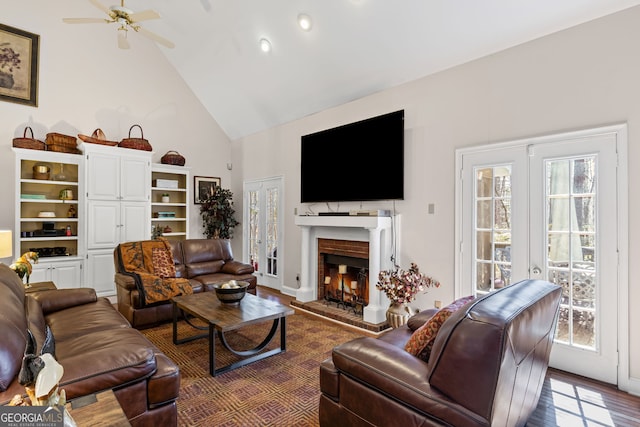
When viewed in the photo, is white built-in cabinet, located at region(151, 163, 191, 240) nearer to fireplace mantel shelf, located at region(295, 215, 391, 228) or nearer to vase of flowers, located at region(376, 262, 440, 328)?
fireplace mantel shelf, located at region(295, 215, 391, 228)

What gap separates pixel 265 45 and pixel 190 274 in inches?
136

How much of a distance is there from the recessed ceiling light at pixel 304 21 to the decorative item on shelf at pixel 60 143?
12.9ft

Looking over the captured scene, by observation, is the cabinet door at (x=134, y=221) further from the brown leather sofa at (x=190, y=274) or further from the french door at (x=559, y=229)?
the french door at (x=559, y=229)

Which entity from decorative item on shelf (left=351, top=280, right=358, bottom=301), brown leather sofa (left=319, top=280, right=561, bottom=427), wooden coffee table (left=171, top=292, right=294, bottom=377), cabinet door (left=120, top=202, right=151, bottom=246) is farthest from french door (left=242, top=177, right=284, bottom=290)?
brown leather sofa (left=319, top=280, right=561, bottom=427)

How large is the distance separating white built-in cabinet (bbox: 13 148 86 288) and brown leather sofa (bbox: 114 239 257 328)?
1262mm

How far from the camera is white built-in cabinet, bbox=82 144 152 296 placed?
5145 millimetres

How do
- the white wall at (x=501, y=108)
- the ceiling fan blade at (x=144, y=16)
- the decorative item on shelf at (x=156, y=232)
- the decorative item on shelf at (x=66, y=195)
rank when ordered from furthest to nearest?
the decorative item on shelf at (x=156, y=232), the decorative item on shelf at (x=66, y=195), the ceiling fan blade at (x=144, y=16), the white wall at (x=501, y=108)

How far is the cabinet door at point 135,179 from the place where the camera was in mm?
5449

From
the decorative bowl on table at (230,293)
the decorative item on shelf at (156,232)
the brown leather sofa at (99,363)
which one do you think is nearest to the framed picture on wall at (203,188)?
the decorative item on shelf at (156,232)

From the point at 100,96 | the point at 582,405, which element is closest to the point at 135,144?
the point at 100,96

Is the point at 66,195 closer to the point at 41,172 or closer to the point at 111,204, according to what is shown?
the point at 41,172

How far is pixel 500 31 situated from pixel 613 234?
2.07m

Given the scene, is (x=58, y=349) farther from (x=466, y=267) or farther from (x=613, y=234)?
(x=613, y=234)

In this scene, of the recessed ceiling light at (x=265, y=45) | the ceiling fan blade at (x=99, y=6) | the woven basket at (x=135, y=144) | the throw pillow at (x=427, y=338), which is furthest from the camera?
the woven basket at (x=135, y=144)
